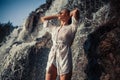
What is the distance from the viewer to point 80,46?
21.3ft

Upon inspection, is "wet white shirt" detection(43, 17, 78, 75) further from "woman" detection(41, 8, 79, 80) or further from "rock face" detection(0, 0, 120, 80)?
"rock face" detection(0, 0, 120, 80)

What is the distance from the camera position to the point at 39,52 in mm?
7410

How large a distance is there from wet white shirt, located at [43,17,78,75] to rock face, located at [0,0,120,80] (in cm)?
90

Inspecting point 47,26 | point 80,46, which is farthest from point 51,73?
point 80,46

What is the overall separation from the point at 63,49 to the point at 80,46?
50.2 inches

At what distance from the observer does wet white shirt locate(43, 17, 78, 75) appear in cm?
520

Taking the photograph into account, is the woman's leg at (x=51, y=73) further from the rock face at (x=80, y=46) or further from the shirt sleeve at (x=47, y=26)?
the rock face at (x=80, y=46)

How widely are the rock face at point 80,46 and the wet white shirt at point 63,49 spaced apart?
0.90 meters

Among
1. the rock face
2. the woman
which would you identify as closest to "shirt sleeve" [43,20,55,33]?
the woman

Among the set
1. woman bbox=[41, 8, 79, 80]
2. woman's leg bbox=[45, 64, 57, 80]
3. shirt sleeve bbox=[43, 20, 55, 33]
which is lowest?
woman's leg bbox=[45, 64, 57, 80]

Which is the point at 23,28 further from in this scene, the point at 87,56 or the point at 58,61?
the point at 58,61

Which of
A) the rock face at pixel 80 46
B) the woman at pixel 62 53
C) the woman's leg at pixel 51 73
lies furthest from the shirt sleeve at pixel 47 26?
the rock face at pixel 80 46

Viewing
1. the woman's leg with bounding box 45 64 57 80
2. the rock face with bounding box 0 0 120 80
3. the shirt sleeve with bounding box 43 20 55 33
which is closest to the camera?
the woman's leg with bounding box 45 64 57 80

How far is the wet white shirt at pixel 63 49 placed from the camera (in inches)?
205
